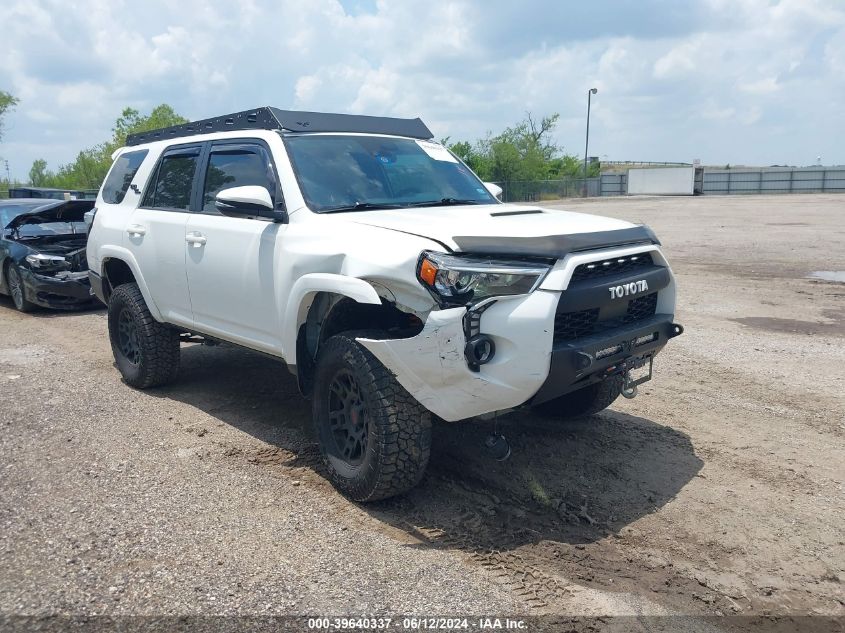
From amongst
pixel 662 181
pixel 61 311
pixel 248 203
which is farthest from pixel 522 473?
pixel 662 181

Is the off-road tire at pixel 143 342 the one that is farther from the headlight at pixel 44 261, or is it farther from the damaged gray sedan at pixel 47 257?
the headlight at pixel 44 261

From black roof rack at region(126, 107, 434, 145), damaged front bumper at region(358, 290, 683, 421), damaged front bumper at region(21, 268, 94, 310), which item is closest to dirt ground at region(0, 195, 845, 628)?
damaged front bumper at region(358, 290, 683, 421)

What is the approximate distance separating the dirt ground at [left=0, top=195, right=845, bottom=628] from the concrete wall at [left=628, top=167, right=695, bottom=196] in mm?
53470

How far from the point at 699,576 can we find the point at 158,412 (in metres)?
4.25

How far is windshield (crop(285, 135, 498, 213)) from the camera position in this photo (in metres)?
4.66

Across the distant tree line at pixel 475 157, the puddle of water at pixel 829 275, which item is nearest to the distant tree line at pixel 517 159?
the distant tree line at pixel 475 157

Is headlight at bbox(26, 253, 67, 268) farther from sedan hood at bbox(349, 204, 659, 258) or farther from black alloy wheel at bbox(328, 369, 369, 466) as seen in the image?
black alloy wheel at bbox(328, 369, 369, 466)

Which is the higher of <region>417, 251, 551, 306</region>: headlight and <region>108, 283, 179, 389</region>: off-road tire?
<region>417, 251, 551, 306</region>: headlight

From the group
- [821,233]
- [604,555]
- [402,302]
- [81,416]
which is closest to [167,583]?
[402,302]

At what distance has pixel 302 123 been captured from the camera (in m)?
5.08

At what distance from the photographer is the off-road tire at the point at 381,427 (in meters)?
3.80

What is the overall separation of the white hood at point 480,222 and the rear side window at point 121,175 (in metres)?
3.13

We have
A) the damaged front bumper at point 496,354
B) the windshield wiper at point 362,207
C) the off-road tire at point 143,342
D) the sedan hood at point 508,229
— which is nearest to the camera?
the damaged front bumper at point 496,354

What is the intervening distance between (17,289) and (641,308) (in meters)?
9.99
